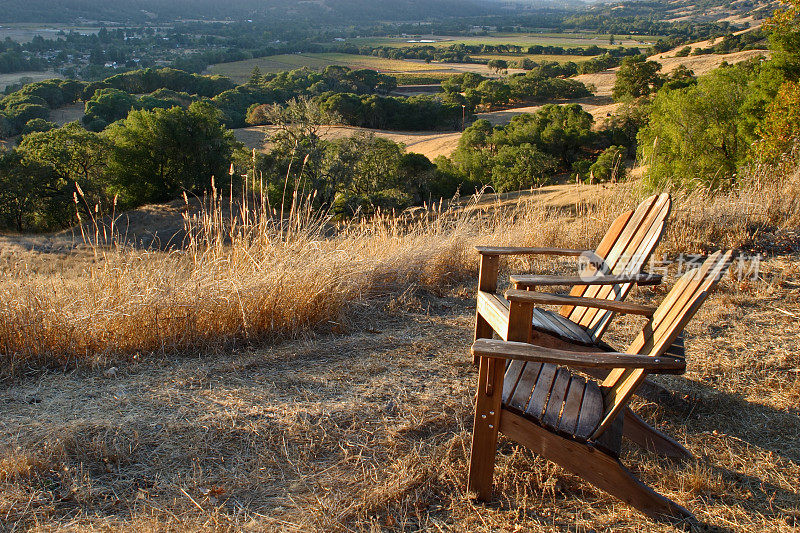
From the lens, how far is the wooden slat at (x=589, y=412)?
1.90 metres

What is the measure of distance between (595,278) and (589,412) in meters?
0.62

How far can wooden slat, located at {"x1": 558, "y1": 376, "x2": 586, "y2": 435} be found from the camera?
1.90m

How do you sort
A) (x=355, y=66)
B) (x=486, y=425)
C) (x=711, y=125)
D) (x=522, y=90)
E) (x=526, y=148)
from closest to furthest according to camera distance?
(x=486, y=425), (x=711, y=125), (x=526, y=148), (x=522, y=90), (x=355, y=66)

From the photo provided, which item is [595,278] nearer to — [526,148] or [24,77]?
[526,148]

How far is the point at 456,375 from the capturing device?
2957mm

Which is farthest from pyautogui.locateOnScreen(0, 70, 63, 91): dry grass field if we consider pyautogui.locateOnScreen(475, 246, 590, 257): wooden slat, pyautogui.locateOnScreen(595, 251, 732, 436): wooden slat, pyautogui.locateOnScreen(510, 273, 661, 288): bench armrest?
pyautogui.locateOnScreen(595, 251, 732, 436): wooden slat

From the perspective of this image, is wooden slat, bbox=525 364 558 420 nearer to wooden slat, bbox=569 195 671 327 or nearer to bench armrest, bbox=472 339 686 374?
bench armrest, bbox=472 339 686 374

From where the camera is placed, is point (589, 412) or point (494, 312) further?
point (494, 312)

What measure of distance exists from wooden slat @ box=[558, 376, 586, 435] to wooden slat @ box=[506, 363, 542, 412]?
140mm

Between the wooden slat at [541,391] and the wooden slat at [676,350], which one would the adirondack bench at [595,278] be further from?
the wooden slat at [676,350]

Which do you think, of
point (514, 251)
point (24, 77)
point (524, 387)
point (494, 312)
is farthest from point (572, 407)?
point (24, 77)

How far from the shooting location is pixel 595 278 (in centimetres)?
234

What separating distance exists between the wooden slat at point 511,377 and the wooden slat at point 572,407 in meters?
0.20

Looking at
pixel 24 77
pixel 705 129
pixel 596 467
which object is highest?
pixel 24 77
